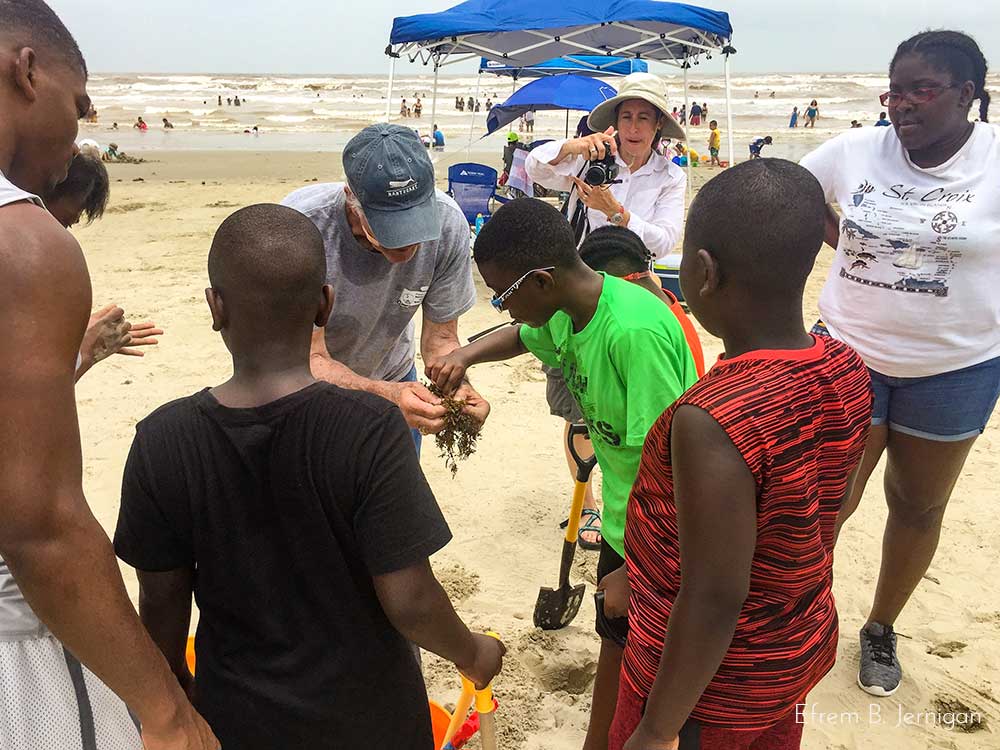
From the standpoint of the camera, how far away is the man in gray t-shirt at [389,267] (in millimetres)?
2207

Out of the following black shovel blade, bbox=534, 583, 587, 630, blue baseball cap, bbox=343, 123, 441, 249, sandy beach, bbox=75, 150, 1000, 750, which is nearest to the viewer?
blue baseball cap, bbox=343, 123, 441, 249

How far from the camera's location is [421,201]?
224cm

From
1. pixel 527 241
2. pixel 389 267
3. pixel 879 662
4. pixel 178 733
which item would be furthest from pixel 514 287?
pixel 879 662

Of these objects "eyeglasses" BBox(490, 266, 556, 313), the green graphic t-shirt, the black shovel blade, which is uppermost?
"eyeglasses" BBox(490, 266, 556, 313)

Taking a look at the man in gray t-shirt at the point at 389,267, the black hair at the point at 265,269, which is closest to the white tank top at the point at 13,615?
the black hair at the point at 265,269

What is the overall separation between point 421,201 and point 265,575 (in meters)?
1.26

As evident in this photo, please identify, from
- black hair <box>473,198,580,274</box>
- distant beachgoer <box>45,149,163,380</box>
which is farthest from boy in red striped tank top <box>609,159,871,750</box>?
distant beachgoer <box>45,149,163,380</box>

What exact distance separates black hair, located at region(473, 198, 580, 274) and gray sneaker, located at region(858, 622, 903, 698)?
2128mm

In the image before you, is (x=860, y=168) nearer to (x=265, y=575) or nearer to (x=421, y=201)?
(x=421, y=201)

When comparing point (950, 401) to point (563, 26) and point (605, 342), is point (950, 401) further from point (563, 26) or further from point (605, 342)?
point (563, 26)

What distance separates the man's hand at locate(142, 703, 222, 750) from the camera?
1.31m

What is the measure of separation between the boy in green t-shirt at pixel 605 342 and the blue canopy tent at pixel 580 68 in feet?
36.7

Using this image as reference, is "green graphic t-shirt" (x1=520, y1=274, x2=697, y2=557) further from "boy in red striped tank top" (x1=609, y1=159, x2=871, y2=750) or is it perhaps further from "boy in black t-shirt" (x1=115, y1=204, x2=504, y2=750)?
"boy in black t-shirt" (x1=115, y1=204, x2=504, y2=750)

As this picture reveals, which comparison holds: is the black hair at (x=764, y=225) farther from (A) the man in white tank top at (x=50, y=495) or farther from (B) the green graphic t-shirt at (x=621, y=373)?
(A) the man in white tank top at (x=50, y=495)
